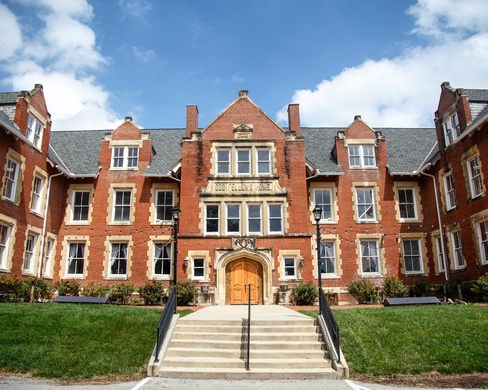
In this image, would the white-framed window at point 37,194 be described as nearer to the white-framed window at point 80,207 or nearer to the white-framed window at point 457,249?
the white-framed window at point 80,207

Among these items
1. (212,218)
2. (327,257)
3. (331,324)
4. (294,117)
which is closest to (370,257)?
(327,257)

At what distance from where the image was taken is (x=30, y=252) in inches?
942

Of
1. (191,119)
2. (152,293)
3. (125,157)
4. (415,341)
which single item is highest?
(191,119)

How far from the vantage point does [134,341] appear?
Result: 12.6 m

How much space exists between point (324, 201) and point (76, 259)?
15.6m

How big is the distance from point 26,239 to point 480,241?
2323 cm

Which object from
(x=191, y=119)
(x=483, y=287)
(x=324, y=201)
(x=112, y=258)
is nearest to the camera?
(x=483, y=287)

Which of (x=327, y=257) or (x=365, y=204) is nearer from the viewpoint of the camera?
(x=327, y=257)

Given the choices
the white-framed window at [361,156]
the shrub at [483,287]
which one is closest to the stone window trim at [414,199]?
the white-framed window at [361,156]

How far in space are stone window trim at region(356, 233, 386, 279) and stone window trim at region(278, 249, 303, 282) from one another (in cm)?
458

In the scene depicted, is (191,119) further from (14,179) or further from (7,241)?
(7,241)

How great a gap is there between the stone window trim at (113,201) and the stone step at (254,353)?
53.0ft

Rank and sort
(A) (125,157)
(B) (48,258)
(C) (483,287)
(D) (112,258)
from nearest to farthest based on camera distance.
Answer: (C) (483,287)
(B) (48,258)
(D) (112,258)
(A) (125,157)

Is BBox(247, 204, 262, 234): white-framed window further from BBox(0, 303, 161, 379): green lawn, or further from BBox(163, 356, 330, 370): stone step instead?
BBox(163, 356, 330, 370): stone step
